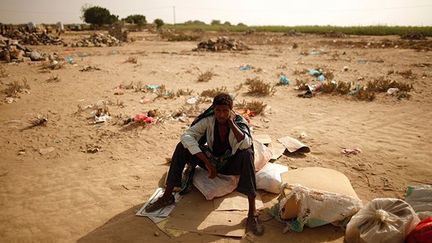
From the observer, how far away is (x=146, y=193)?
347cm

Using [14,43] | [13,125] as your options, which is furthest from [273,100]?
[14,43]

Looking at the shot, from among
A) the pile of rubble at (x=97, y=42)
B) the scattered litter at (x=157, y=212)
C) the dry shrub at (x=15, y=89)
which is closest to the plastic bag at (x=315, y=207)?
the scattered litter at (x=157, y=212)

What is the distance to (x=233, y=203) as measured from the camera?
10.3 ft

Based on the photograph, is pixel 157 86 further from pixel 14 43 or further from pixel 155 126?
pixel 14 43

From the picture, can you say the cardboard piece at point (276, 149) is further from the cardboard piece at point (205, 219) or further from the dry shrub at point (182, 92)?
the dry shrub at point (182, 92)

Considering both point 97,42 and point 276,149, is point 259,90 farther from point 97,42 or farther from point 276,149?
point 97,42

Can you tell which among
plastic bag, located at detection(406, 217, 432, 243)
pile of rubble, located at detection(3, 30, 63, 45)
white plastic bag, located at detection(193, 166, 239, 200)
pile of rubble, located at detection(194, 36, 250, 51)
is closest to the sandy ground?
white plastic bag, located at detection(193, 166, 239, 200)

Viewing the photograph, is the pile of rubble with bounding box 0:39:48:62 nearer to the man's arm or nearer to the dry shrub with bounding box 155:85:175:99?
the dry shrub with bounding box 155:85:175:99

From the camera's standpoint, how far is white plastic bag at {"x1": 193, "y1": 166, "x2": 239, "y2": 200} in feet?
10.4

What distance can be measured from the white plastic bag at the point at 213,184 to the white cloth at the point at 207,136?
0.39 metres

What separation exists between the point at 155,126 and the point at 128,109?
1166 mm

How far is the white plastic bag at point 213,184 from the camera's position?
3.16 m

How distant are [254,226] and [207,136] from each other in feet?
3.21

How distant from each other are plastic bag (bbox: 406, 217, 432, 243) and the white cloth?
1.43 m
